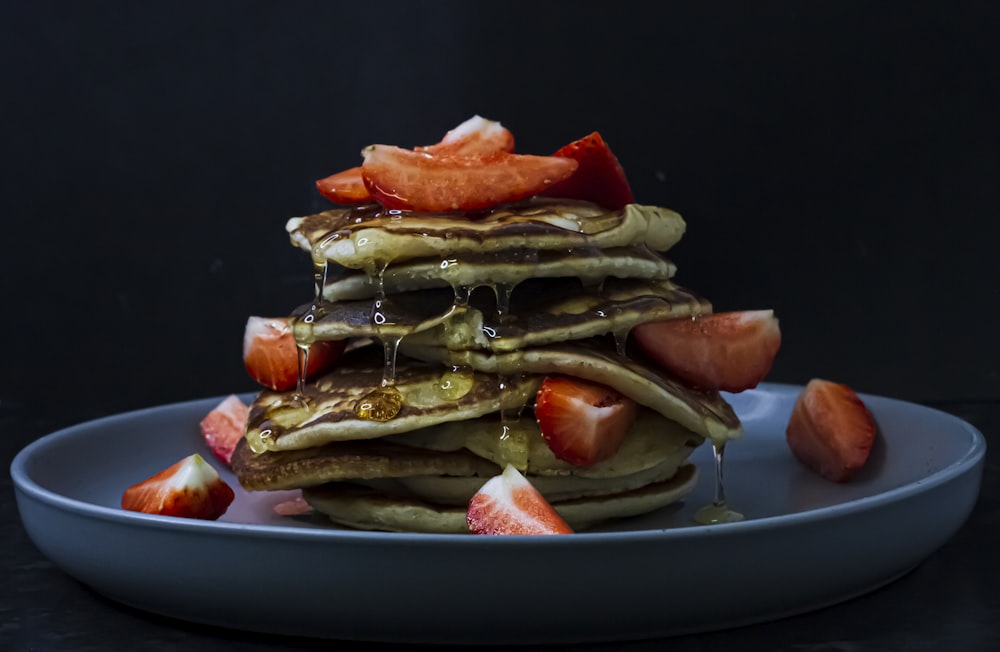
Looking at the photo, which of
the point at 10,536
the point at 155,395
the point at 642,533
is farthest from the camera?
the point at 155,395

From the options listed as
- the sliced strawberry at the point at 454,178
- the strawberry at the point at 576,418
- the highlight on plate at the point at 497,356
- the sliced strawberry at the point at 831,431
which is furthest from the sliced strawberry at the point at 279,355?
the sliced strawberry at the point at 831,431

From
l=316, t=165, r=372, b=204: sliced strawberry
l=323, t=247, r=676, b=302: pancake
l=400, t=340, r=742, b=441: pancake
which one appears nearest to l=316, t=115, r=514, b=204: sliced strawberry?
l=316, t=165, r=372, b=204: sliced strawberry

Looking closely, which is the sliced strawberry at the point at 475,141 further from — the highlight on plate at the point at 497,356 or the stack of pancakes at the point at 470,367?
the stack of pancakes at the point at 470,367

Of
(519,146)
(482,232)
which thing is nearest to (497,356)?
(482,232)

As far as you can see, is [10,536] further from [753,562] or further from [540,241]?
[753,562]

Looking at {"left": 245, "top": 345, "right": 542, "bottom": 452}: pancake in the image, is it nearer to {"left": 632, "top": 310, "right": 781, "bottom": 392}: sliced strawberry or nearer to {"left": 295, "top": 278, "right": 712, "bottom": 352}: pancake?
{"left": 295, "top": 278, "right": 712, "bottom": 352}: pancake

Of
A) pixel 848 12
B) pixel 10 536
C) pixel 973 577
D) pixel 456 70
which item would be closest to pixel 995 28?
pixel 848 12

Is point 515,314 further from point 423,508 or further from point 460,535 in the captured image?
point 460,535
